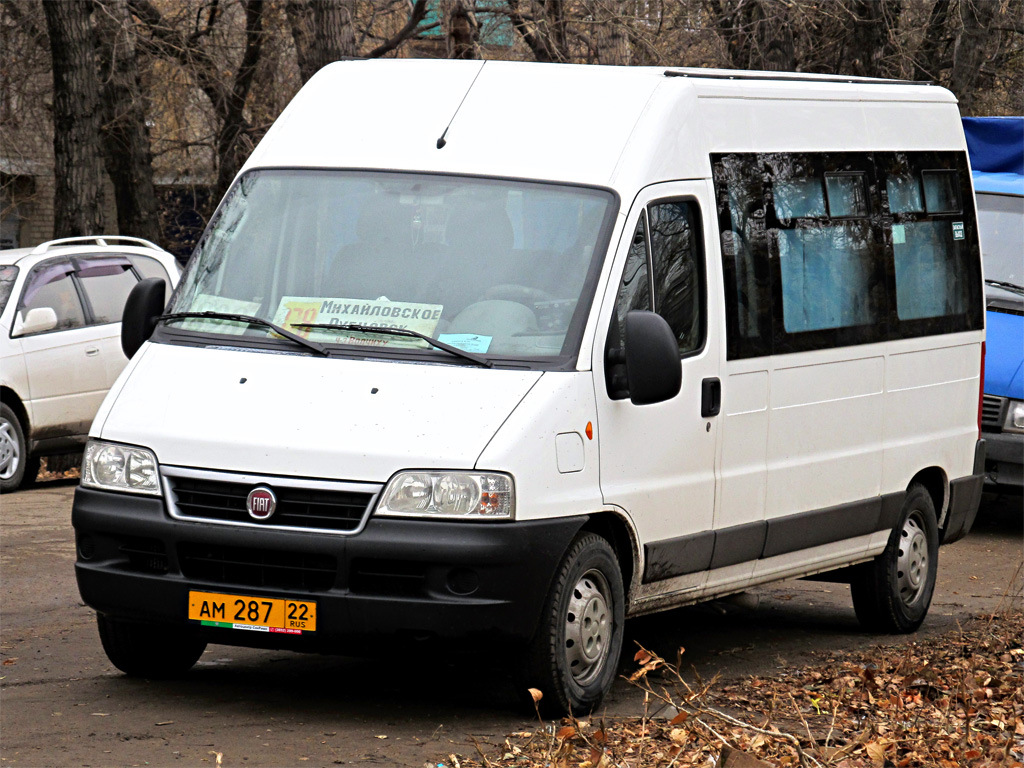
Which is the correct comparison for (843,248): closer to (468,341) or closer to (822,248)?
(822,248)

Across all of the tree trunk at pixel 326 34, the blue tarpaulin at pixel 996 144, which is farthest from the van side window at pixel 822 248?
the tree trunk at pixel 326 34

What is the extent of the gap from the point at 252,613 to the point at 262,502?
41cm

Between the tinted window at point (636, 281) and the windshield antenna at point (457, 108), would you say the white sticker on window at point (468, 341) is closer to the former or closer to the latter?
the tinted window at point (636, 281)

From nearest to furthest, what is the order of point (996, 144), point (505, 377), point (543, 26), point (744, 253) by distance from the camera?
1. point (505, 377)
2. point (744, 253)
3. point (996, 144)
4. point (543, 26)

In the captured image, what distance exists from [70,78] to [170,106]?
4586 millimetres

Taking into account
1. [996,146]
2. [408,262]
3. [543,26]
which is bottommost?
[408,262]

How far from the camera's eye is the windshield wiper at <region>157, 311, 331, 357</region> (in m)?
6.58

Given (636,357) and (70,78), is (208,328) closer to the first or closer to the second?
(636,357)

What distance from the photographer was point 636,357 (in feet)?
21.4

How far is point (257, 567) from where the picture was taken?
246 inches

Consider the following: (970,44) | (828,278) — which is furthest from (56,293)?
(970,44)

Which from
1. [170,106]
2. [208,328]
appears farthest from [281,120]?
[170,106]

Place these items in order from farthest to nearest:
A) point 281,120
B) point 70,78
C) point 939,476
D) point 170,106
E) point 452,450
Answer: point 170,106, point 70,78, point 939,476, point 281,120, point 452,450

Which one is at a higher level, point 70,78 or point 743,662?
point 70,78
